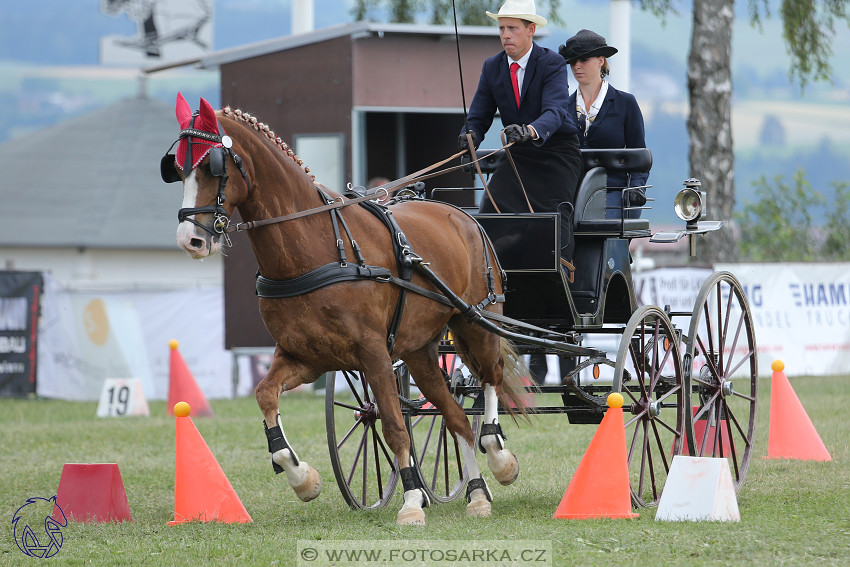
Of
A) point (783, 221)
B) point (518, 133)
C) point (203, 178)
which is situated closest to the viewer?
point (203, 178)

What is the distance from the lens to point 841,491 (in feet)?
23.6

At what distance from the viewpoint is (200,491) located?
6438 millimetres

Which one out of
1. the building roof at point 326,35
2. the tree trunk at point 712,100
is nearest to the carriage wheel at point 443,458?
the building roof at point 326,35

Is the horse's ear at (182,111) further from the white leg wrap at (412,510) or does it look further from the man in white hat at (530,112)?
the white leg wrap at (412,510)

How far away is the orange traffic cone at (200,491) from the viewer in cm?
640

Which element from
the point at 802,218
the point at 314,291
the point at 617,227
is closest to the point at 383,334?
the point at 314,291

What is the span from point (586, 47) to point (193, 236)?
3.27 m

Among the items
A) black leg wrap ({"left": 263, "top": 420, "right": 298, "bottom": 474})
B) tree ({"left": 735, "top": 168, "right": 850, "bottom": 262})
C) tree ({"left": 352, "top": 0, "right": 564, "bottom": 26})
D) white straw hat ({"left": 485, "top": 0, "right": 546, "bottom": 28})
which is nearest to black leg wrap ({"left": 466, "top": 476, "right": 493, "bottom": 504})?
black leg wrap ({"left": 263, "top": 420, "right": 298, "bottom": 474})

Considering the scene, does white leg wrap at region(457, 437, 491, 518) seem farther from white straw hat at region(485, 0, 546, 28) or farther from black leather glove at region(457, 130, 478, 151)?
white straw hat at region(485, 0, 546, 28)

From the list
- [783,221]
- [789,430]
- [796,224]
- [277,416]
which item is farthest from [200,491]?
[796,224]

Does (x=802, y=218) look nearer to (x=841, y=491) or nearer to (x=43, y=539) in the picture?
(x=841, y=491)

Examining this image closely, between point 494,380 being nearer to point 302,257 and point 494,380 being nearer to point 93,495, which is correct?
point 302,257

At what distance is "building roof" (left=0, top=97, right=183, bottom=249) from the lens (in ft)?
106

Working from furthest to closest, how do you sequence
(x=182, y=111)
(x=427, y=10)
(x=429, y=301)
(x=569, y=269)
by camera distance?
1. (x=427, y=10)
2. (x=569, y=269)
3. (x=429, y=301)
4. (x=182, y=111)
